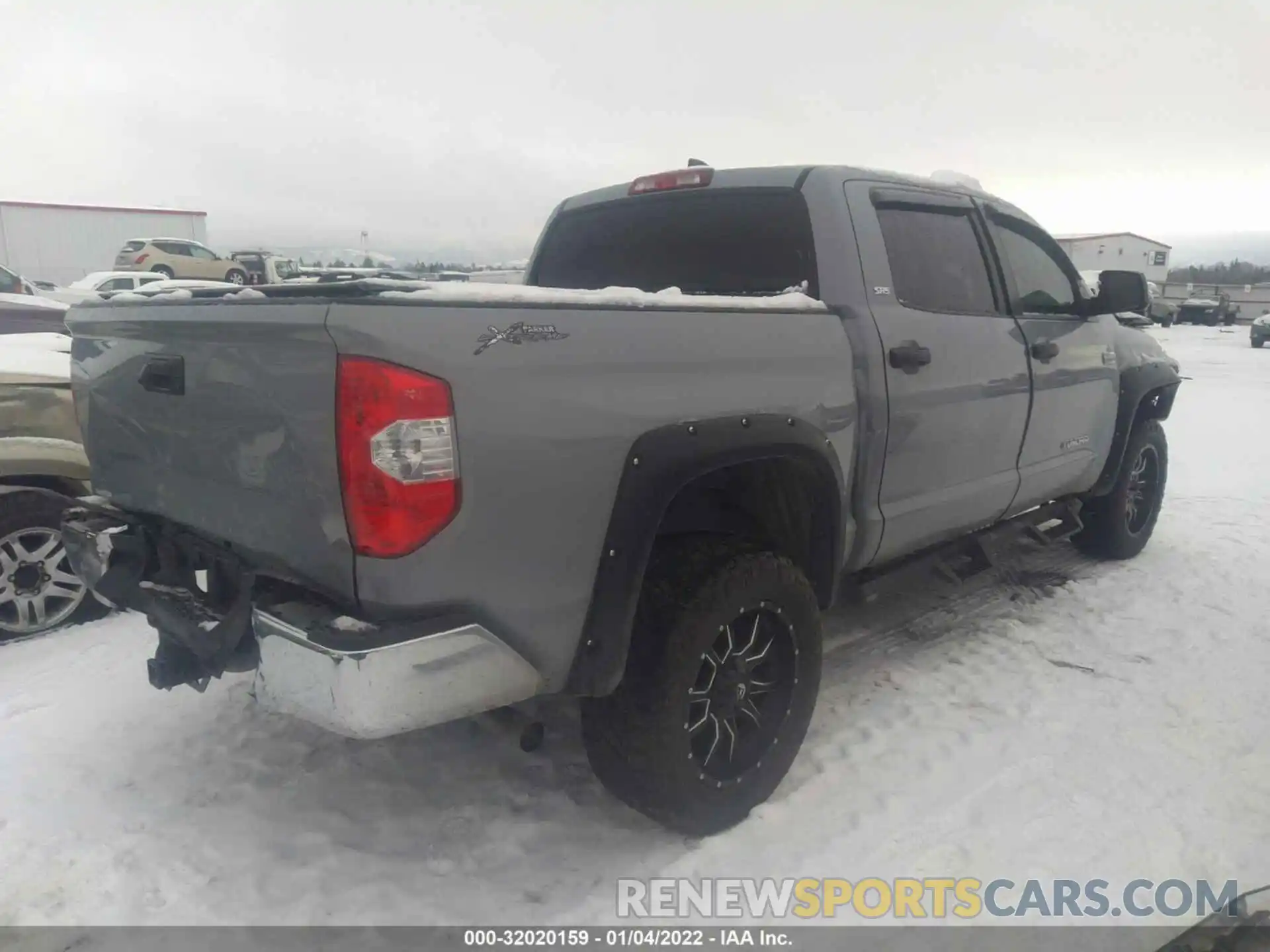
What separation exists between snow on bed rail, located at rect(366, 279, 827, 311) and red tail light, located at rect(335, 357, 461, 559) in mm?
214

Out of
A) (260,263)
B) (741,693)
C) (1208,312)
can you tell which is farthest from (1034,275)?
(1208,312)

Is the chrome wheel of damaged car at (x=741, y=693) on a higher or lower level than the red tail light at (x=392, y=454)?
lower

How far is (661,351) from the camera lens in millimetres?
2412

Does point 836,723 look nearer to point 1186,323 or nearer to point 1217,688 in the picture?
point 1217,688

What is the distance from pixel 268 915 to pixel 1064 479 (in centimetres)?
398

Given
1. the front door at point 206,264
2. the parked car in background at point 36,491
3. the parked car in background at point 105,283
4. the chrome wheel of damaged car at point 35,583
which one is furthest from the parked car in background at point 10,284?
the front door at point 206,264

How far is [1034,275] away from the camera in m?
4.27

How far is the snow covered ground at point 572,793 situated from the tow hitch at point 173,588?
1.92 ft

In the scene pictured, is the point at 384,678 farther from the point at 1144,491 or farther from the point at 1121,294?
the point at 1144,491

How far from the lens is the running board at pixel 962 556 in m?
3.40

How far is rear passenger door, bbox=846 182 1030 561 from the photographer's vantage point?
323 cm

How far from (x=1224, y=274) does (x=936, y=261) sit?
76.1 metres

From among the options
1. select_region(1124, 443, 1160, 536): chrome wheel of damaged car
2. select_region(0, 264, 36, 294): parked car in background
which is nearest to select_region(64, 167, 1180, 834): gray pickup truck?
select_region(1124, 443, 1160, 536): chrome wheel of damaged car

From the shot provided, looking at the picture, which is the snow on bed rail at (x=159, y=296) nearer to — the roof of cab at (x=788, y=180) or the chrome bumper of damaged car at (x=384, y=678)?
the chrome bumper of damaged car at (x=384, y=678)
